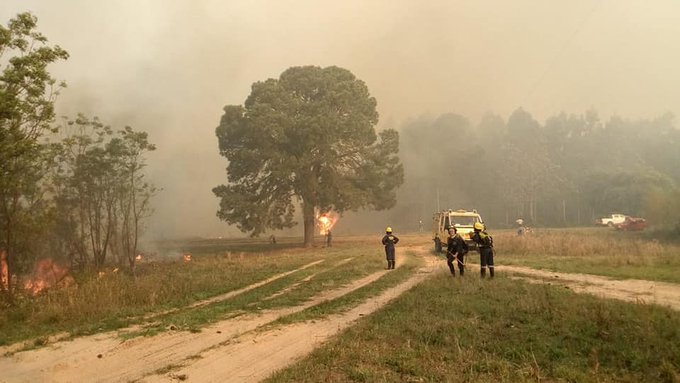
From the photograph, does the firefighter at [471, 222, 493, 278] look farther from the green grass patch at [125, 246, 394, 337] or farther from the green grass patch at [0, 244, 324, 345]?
the green grass patch at [0, 244, 324, 345]

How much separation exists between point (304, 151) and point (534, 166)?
40.9m

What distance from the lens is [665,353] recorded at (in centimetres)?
770

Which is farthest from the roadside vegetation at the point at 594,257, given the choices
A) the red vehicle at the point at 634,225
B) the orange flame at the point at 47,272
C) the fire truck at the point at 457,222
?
the orange flame at the point at 47,272

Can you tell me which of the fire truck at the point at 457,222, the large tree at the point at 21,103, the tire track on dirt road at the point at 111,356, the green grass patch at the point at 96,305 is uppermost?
the large tree at the point at 21,103

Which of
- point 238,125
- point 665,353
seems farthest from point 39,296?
point 238,125

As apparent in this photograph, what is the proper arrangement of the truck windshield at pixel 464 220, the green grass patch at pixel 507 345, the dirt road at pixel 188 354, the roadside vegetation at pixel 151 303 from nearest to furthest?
the green grass patch at pixel 507 345 < the dirt road at pixel 188 354 < the roadside vegetation at pixel 151 303 < the truck windshield at pixel 464 220

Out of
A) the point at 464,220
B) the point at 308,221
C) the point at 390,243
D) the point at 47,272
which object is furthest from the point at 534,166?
the point at 47,272

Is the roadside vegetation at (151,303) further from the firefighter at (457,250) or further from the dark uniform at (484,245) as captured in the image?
the dark uniform at (484,245)

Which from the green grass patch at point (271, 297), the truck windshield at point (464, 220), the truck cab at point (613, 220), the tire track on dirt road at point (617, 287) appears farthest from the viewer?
the truck cab at point (613, 220)

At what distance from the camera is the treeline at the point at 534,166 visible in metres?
73.2

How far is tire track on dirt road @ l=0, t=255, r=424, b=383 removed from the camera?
313 inches

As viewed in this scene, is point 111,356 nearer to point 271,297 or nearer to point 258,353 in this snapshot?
point 258,353

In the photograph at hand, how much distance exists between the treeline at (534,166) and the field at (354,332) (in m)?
57.6

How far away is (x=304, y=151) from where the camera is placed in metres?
47.2
